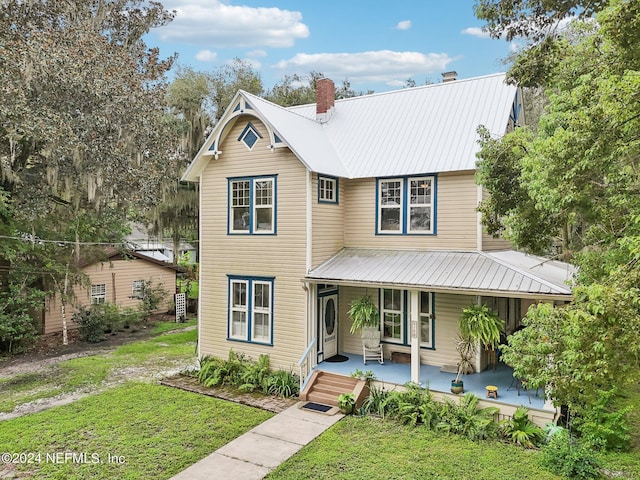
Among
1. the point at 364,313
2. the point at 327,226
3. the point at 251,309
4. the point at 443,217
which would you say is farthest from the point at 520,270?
the point at 251,309

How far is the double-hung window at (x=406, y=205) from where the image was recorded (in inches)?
476

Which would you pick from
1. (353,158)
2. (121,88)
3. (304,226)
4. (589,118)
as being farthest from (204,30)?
(589,118)

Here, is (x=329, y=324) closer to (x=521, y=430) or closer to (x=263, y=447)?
(x=263, y=447)

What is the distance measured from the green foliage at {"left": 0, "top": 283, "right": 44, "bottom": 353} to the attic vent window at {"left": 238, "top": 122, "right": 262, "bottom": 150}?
971 centimetres

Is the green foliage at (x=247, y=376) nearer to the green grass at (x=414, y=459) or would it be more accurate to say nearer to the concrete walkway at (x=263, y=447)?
the concrete walkway at (x=263, y=447)

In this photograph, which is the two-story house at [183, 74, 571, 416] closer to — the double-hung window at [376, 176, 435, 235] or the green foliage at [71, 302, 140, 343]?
the double-hung window at [376, 176, 435, 235]

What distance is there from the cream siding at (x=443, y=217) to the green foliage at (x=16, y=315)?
11.9 meters

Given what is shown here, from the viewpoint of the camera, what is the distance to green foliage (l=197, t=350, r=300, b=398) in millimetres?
11255

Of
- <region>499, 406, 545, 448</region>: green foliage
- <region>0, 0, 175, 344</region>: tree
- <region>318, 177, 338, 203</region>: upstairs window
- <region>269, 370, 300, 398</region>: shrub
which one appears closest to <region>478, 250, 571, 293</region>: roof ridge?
<region>499, 406, 545, 448</region>: green foliage

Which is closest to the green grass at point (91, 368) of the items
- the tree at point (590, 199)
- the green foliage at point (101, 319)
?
the green foliage at point (101, 319)

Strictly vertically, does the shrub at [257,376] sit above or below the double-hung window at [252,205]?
below

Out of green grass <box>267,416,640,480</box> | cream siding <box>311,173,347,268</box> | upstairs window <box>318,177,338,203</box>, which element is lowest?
green grass <box>267,416,640,480</box>

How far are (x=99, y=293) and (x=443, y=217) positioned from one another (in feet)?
53.8

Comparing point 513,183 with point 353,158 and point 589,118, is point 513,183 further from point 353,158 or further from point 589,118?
point 353,158
